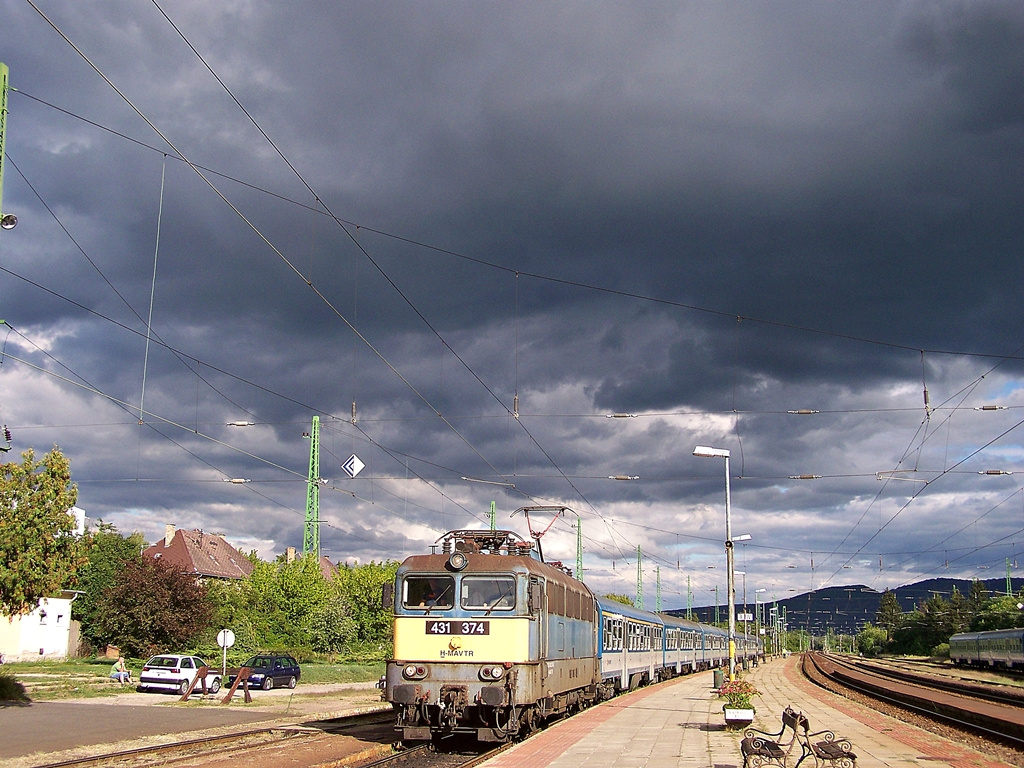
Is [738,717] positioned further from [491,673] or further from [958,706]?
[958,706]

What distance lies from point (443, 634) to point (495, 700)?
170 centimetres

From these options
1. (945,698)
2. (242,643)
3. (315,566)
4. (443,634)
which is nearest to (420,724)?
(443,634)

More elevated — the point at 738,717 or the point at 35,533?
the point at 35,533

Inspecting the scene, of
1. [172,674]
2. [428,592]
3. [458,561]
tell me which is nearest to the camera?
[458,561]

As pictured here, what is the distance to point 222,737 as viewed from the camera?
1920 cm

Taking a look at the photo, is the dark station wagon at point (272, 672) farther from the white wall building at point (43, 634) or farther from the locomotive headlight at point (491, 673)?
the white wall building at point (43, 634)

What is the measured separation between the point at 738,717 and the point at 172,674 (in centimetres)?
2336

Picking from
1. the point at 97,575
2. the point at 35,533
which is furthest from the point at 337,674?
the point at 97,575

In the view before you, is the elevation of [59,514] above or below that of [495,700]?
above

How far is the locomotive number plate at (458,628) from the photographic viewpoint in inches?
688

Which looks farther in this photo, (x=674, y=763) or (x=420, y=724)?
(x=420, y=724)

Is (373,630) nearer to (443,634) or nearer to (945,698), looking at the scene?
(945,698)

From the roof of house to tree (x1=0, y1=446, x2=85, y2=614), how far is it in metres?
56.8

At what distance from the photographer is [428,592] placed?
18.1 m
